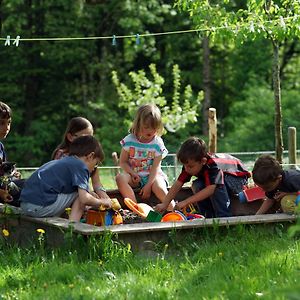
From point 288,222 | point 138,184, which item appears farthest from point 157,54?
point 288,222

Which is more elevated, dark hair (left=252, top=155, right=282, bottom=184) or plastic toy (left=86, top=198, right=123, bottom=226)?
dark hair (left=252, top=155, right=282, bottom=184)

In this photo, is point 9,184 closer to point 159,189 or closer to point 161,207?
point 161,207

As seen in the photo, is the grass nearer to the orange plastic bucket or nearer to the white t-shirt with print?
the orange plastic bucket

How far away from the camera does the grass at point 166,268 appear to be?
4652 millimetres

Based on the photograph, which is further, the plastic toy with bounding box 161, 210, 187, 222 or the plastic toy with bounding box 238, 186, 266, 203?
the plastic toy with bounding box 238, 186, 266, 203

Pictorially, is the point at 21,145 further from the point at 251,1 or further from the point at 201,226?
the point at 201,226

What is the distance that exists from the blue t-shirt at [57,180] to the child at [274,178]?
140 cm

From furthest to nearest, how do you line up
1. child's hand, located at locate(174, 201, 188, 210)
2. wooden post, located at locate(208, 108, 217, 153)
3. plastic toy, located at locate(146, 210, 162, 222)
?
wooden post, located at locate(208, 108, 217, 153)
child's hand, located at locate(174, 201, 188, 210)
plastic toy, located at locate(146, 210, 162, 222)

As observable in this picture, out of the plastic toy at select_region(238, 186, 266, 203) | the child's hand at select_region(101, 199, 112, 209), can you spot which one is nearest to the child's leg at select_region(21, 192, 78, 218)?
the child's hand at select_region(101, 199, 112, 209)

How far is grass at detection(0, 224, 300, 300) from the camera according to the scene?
4652mm

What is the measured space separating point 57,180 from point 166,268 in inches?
63.9

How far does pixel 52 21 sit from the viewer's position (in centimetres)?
3075

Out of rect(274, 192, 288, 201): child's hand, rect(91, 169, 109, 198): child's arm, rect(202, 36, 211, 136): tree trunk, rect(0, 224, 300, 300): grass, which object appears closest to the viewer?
rect(0, 224, 300, 300): grass

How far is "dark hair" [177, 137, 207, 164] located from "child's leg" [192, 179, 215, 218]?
45cm
